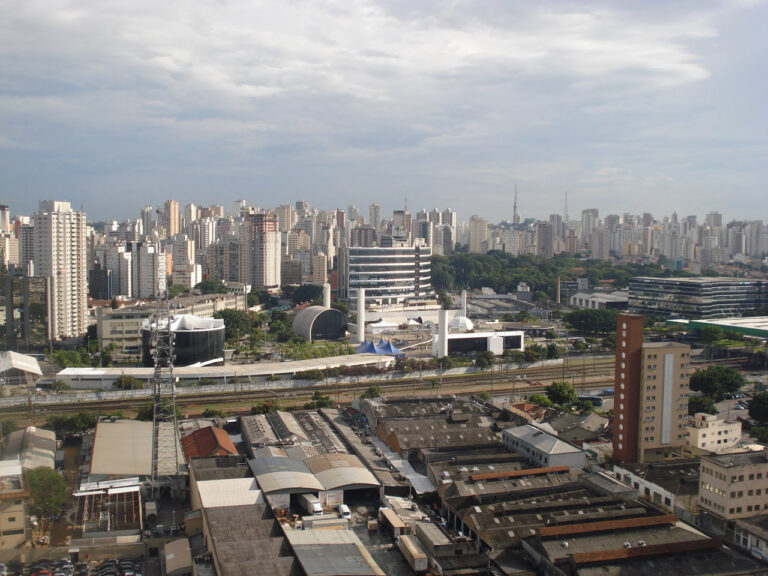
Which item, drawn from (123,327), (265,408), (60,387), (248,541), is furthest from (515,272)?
(248,541)

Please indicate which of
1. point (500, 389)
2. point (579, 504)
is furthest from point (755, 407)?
point (579, 504)

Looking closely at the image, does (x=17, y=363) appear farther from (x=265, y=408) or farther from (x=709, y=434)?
(x=709, y=434)

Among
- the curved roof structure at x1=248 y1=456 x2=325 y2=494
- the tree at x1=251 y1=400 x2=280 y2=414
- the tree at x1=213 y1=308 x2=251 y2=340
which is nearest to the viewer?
the curved roof structure at x1=248 y1=456 x2=325 y2=494

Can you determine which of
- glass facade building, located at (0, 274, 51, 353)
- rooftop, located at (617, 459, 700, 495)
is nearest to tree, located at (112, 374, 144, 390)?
glass facade building, located at (0, 274, 51, 353)

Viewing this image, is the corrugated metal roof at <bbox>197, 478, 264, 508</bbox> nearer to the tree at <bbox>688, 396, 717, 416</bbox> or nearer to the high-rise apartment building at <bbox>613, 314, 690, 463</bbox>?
the high-rise apartment building at <bbox>613, 314, 690, 463</bbox>

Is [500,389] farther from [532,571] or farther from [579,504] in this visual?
[532,571]
